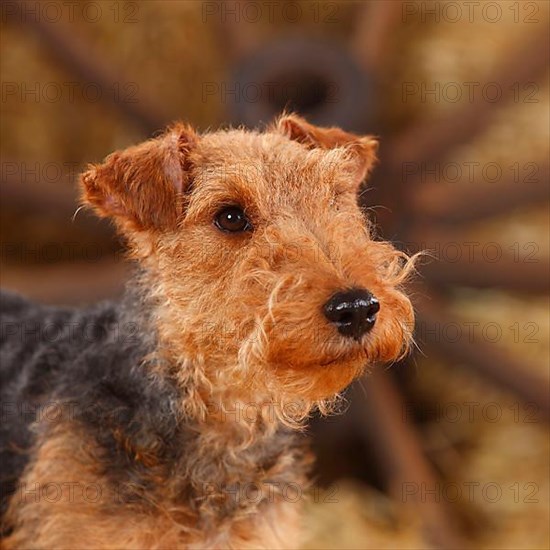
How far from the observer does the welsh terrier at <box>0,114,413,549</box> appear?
5.72 feet

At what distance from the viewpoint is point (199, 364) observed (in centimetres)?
188

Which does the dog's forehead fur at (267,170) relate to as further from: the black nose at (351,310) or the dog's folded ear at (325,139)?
the black nose at (351,310)

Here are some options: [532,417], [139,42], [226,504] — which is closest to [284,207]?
[226,504]

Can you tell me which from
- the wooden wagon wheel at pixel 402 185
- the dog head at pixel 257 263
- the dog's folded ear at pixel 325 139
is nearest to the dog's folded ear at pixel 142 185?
the dog head at pixel 257 263

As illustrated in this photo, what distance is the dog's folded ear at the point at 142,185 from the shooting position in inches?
73.2

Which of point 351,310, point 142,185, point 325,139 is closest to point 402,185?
point 325,139

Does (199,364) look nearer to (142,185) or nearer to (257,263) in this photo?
(257,263)

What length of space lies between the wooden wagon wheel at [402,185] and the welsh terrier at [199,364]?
2.89ft

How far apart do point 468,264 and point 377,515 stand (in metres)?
0.97

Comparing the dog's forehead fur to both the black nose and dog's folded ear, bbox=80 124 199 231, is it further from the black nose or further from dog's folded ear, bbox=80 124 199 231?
the black nose

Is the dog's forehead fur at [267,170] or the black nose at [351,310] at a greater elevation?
the dog's forehead fur at [267,170]

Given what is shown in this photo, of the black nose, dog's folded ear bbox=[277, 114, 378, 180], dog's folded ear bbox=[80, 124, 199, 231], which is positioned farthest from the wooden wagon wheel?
the black nose

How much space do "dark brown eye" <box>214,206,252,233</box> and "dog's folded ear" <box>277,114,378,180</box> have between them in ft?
1.24

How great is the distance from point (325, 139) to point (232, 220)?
0.45 m
